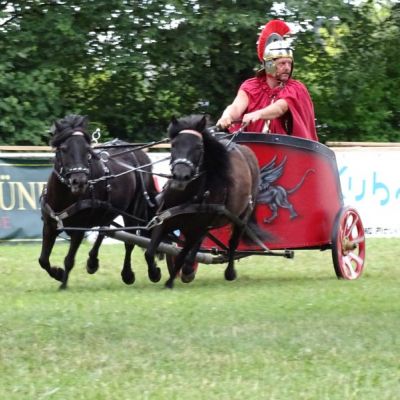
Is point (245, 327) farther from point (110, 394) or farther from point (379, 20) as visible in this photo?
point (379, 20)

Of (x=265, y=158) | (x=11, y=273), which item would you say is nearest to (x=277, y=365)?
(x=265, y=158)

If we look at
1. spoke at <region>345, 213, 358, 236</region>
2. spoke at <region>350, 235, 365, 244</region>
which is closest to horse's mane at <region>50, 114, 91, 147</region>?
spoke at <region>345, 213, 358, 236</region>

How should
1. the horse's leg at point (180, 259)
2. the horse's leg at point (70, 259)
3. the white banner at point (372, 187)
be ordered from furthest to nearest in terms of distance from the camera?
the white banner at point (372, 187)
the horse's leg at point (70, 259)
the horse's leg at point (180, 259)

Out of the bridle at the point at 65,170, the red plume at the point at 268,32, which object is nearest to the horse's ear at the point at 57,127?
the bridle at the point at 65,170

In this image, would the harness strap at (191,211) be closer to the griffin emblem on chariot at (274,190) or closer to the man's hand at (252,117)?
the griffin emblem on chariot at (274,190)

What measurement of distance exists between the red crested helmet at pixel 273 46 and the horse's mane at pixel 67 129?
84.5 inches

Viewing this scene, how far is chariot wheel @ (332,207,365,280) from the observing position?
11523 millimetres

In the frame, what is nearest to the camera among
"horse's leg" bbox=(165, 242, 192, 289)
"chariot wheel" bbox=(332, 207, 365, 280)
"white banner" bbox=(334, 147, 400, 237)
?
"horse's leg" bbox=(165, 242, 192, 289)

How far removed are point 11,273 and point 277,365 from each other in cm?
640

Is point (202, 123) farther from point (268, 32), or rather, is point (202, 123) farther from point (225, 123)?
point (268, 32)

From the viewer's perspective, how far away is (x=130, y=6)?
19047 mm

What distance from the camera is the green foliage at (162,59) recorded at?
61.7ft

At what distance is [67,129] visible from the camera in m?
10.1

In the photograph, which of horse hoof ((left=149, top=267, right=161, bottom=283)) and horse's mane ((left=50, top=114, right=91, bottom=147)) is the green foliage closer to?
horse hoof ((left=149, top=267, right=161, bottom=283))
